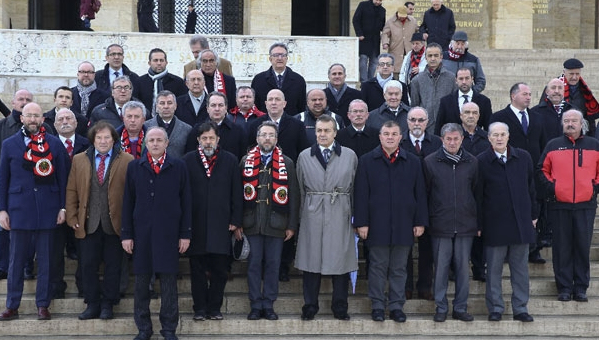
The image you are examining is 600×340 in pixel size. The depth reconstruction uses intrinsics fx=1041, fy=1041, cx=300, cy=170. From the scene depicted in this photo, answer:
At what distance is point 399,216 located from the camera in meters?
10.3

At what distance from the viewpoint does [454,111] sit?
1195 cm

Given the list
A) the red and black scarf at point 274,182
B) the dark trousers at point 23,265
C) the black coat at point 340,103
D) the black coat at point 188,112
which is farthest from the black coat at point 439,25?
the dark trousers at point 23,265

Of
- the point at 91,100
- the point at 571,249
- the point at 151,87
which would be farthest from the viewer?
the point at 151,87

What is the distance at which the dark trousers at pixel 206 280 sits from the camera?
10.2 m

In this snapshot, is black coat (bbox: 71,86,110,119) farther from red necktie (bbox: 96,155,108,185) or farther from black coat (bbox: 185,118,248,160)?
red necktie (bbox: 96,155,108,185)

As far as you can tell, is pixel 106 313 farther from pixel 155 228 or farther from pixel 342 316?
pixel 342 316

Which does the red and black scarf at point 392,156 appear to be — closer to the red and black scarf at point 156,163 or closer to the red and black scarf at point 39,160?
the red and black scarf at point 156,163

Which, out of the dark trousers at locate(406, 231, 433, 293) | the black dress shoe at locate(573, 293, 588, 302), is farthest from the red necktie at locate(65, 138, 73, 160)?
the black dress shoe at locate(573, 293, 588, 302)

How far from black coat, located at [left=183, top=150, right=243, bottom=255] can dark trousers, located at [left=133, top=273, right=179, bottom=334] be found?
400 mm

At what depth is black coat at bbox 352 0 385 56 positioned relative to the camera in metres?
18.0

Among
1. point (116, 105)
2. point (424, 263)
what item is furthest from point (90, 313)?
point (424, 263)

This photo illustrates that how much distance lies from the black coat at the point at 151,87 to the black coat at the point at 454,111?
10.00 feet

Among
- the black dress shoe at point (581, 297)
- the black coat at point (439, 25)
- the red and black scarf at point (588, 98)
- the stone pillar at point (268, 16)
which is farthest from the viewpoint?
the stone pillar at point (268, 16)

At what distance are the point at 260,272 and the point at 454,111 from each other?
317 centimetres
